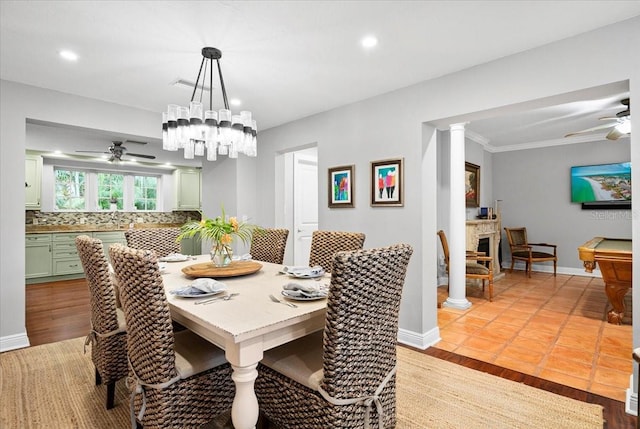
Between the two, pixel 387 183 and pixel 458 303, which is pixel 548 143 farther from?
pixel 387 183

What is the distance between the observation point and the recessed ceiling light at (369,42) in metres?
2.22

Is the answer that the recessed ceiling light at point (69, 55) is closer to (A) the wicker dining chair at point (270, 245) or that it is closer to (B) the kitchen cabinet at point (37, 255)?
(A) the wicker dining chair at point (270, 245)

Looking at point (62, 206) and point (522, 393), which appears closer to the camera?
point (522, 393)

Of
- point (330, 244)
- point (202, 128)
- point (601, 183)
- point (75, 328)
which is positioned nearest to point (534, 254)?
point (601, 183)

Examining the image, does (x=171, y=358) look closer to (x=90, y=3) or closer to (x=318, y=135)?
(x=90, y=3)

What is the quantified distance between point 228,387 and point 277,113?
121 inches

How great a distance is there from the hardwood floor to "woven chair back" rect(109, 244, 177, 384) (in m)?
2.18

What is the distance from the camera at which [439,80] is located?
2.80 meters

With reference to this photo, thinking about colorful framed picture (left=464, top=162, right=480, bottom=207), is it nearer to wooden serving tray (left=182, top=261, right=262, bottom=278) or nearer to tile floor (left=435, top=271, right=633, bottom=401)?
tile floor (left=435, top=271, right=633, bottom=401)

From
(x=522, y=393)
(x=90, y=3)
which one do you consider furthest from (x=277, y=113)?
(x=522, y=393)

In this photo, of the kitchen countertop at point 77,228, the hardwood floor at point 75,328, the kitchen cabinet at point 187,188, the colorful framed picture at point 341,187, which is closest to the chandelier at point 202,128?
the colorful framed picture at point 341,187

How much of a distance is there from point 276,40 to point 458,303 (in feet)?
11.4

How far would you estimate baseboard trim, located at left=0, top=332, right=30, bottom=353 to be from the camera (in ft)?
9.32

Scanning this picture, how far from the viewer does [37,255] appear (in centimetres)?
551
